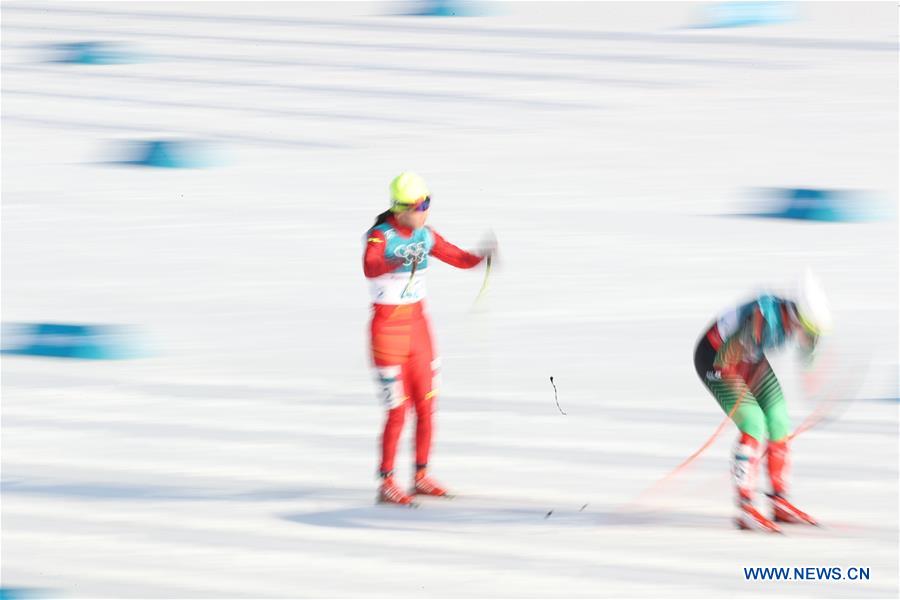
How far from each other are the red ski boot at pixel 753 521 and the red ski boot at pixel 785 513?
7cm

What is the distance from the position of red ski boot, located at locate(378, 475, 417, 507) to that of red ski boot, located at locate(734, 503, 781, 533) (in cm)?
120

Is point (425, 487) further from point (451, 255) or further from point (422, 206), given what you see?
point (422, 206)

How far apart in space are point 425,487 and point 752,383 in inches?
50.7

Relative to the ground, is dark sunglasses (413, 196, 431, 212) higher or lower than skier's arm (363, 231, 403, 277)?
higher

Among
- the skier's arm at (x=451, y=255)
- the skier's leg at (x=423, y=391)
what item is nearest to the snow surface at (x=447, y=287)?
the skier's leg at (x=423, y=391)

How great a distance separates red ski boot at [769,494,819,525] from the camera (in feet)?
18.2

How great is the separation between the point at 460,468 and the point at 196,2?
720cm

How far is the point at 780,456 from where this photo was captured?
17.9 feet

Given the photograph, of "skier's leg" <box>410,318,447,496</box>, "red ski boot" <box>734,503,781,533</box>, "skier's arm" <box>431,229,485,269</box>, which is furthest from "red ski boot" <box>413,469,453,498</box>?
"red ski boot" <box>734,503,781,533</box>

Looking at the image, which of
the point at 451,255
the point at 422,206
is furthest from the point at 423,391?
the point at 422,206

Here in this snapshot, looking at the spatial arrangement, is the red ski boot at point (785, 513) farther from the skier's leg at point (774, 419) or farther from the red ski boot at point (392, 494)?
the red ski boot at point (392, 494)

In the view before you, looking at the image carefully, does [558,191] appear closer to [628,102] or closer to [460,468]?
[628,102]

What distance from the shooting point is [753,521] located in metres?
5.54

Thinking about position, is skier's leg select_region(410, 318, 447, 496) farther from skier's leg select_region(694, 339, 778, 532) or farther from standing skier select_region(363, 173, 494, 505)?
skier's leg select_region(694, 339, 778, 532)
